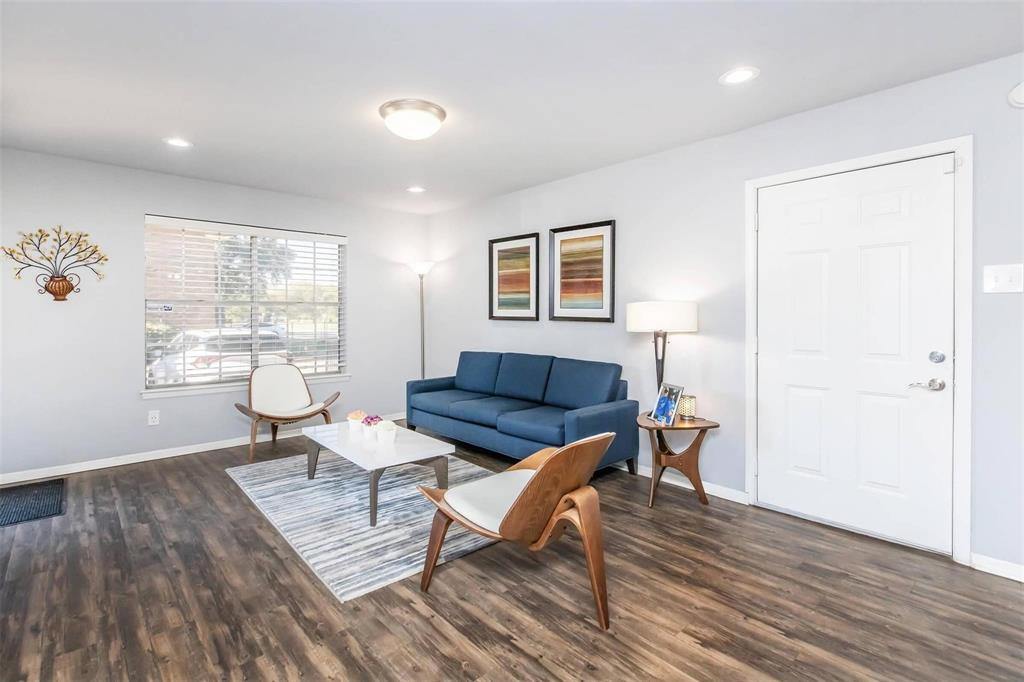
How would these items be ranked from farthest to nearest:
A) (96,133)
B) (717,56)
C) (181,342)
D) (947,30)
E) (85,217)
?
(181,342) → (85,217) → (96,133) → (717,56) → (947,30)

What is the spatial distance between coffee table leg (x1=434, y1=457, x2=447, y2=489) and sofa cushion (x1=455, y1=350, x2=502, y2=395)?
5.85ft

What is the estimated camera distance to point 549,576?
8.08 feet

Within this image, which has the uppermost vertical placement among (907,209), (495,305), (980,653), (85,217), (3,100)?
(3,100)

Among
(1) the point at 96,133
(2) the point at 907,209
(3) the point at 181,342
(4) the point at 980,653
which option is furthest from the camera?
(3) the point at 181,342

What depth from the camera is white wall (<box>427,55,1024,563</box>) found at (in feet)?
8.13

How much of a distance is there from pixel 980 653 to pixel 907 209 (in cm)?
214

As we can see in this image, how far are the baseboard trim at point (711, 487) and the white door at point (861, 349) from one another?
149 millimetres

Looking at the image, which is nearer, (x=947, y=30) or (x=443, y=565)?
(x=947, y=30)

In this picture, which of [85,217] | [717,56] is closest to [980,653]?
[717,56]

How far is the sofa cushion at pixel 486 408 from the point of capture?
168 inches

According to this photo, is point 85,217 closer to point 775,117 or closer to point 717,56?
point 717,56

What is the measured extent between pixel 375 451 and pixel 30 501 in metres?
2.45

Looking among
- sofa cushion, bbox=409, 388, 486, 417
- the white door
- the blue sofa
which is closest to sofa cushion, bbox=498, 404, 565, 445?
the blue sofa

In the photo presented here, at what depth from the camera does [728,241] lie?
350 cm
